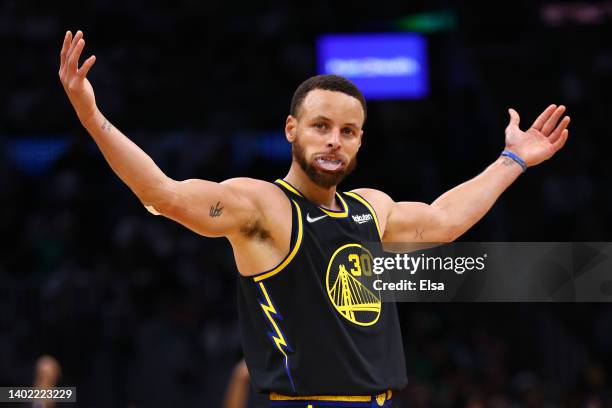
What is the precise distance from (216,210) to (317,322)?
0.63 m

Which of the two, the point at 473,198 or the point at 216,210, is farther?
the point at 473,198

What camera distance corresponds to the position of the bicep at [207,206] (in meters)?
4.00

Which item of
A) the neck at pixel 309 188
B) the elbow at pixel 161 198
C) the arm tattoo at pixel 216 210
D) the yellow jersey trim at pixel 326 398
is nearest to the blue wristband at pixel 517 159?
the neck at pixel 309 188

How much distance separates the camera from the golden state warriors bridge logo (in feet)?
14.1

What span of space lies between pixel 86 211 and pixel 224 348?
2757mm

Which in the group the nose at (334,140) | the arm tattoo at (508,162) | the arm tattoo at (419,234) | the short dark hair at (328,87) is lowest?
the arm tattoo at (419,234)

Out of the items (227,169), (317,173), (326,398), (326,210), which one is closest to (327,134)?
(317,173)

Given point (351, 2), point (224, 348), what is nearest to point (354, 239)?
point (224, 348)

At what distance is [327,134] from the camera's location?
4.45m

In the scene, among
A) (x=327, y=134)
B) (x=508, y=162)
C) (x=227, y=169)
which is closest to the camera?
(x=327, y=134)

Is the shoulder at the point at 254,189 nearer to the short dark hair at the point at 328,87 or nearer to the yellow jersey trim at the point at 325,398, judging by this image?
the short dark hair at the point at 328,87

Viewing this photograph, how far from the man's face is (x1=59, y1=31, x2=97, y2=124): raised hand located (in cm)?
100

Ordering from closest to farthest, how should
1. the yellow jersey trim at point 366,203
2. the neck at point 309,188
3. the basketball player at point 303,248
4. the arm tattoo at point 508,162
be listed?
1. the basketball player at point 303,248
2. the neck at point 309,188
3. the yellow jersey trim at point 366,203
4. the arm tattoo at point 508,162

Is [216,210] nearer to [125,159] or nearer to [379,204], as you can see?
[125,159]
